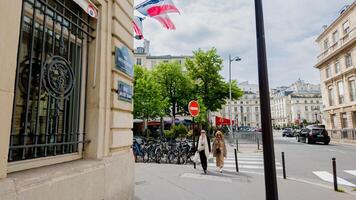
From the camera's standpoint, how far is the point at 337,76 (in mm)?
35156

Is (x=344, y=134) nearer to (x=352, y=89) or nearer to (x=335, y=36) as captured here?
(x=352, y=89)

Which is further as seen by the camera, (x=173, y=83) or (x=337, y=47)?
(x=337, y=47)

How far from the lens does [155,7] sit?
22.8ft

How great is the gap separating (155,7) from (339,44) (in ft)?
118

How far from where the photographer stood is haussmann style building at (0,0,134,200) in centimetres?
257

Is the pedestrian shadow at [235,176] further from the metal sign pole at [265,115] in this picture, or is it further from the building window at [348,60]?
the building window at [348,60]

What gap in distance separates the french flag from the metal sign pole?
3.56 m

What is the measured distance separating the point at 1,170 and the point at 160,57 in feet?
182

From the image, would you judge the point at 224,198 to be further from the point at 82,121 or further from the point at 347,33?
the point at 347,33

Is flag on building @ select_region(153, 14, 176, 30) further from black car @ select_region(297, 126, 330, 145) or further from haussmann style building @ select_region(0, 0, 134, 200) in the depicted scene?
black car @ select_region(297, 126, 330, 145)

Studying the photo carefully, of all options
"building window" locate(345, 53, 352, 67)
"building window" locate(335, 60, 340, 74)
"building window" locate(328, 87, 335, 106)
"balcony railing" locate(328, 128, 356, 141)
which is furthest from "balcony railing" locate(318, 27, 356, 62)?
"balcony railing" locate(328, 128, 356, 141)

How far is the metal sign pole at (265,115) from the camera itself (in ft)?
11.4

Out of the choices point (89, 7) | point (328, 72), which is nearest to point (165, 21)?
point (89, 7)

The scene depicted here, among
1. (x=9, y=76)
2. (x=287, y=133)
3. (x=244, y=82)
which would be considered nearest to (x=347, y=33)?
(x=287, y=133)
